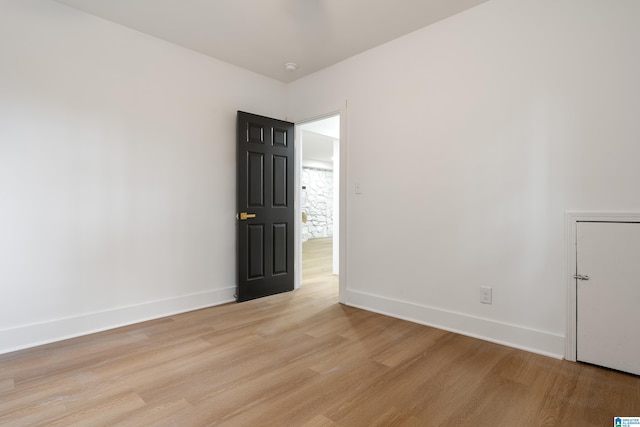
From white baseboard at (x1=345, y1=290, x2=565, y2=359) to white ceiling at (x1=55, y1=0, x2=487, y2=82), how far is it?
2402 millimetres

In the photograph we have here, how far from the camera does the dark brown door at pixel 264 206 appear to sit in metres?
3.47

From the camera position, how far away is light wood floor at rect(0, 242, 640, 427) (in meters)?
1.58

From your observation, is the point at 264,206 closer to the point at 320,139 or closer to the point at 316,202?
the point at 320,139

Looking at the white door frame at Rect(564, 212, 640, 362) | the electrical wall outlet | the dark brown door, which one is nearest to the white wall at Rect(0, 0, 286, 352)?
the dark brown door

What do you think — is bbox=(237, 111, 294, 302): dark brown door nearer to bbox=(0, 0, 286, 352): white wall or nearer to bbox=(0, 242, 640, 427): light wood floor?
bbox=(0, 0, 286, 352): white wall

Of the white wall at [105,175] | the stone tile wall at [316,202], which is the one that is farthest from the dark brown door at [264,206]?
the stone tile wall at [316,202]

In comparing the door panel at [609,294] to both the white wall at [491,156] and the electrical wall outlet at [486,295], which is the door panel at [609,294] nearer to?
the white wall at [491,156]

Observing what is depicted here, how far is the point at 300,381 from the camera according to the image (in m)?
1.88

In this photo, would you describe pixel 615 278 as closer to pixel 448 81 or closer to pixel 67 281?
pixel 448 81

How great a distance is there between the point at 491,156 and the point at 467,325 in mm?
1323

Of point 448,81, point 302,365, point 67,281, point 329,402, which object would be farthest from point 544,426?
point 67,281

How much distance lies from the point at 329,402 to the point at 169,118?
9.04 feet

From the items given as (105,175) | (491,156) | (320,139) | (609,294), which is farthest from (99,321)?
(320,139)

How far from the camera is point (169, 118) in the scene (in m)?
3.07
